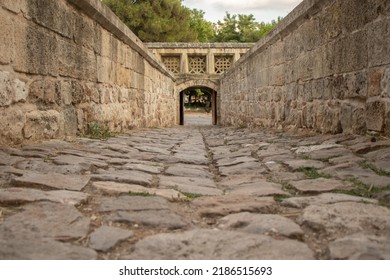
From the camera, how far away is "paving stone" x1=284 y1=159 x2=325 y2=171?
9.78ft

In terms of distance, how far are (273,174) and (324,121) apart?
6.55 ft

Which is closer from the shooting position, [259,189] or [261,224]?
[261,224]

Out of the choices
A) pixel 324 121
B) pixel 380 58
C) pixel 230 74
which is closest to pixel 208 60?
pixel 230 74

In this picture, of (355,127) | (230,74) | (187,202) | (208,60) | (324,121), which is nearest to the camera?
(187,202)

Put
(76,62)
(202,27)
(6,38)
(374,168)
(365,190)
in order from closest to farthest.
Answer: (365,190) < (374,168) < (6,38) < (76,62) < (202,27)

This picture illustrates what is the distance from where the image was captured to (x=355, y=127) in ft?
12.8

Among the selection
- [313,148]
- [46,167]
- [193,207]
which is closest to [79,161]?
[46,167]

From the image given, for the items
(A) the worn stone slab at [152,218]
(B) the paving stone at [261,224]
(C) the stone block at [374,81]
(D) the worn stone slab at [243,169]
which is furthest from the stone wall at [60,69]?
(C) the stone block at [374,81]

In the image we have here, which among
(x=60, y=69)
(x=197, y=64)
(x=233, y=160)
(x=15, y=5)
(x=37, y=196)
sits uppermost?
(x=197, y=64)

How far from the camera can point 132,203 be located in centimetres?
195

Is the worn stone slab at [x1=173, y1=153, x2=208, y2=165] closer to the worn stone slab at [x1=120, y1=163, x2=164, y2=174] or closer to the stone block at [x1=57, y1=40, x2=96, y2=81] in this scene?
the worn stone slab at [x1=120, y1=163, x2=164, y2=174]

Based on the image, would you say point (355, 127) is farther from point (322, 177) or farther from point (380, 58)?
point (322, 177)

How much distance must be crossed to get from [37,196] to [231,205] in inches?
34.1

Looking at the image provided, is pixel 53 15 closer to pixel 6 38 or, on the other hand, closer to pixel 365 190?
pixel 6 38
